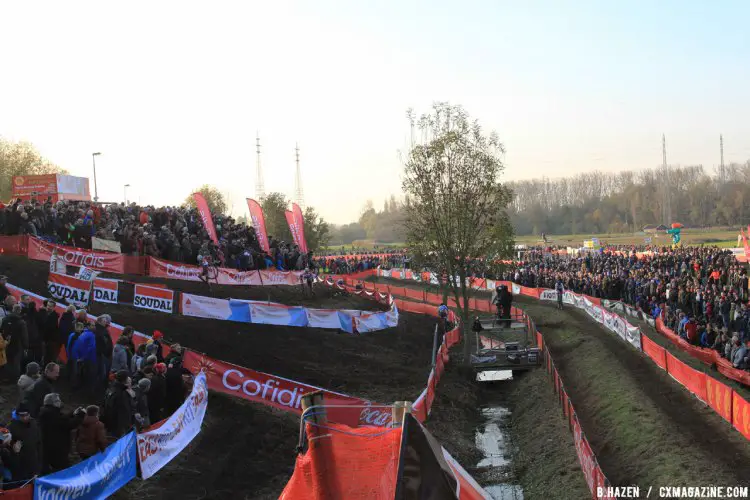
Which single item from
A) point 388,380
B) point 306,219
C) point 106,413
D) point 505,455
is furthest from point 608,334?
point 306,219

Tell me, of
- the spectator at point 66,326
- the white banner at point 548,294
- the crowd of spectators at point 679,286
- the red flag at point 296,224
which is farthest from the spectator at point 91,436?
the white banner at point 548,294

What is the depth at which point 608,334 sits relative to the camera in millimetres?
33469

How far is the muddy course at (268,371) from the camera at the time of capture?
14.5 m

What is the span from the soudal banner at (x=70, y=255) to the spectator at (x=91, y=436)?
56.0ft

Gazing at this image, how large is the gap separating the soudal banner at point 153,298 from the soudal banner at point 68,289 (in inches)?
98.9

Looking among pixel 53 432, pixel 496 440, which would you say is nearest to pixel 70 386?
pixel 53 432

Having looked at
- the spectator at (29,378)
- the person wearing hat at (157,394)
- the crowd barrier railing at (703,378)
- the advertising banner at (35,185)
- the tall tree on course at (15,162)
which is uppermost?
the tall tree on course at (15,162)

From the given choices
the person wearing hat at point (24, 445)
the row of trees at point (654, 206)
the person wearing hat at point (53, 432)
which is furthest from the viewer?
the row of trees at point (654, 206)

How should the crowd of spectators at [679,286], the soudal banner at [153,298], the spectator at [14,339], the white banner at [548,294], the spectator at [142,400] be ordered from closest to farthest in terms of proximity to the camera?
the spectator at [142,400] → the spectator at [14,339] → the soudal banner at [153,298] → the crowd of spectators at [679,286] → the white banner at [548,294]

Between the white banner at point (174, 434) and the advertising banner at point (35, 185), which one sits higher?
the advertising banner at point (35, 185)

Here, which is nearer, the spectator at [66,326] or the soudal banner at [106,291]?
the spectator at [66,326]

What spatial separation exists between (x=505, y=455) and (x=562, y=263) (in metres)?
42.5

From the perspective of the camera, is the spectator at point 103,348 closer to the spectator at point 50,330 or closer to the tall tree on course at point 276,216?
the spectator at point 50,330

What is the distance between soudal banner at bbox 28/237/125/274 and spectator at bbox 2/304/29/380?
1239 centimetres
